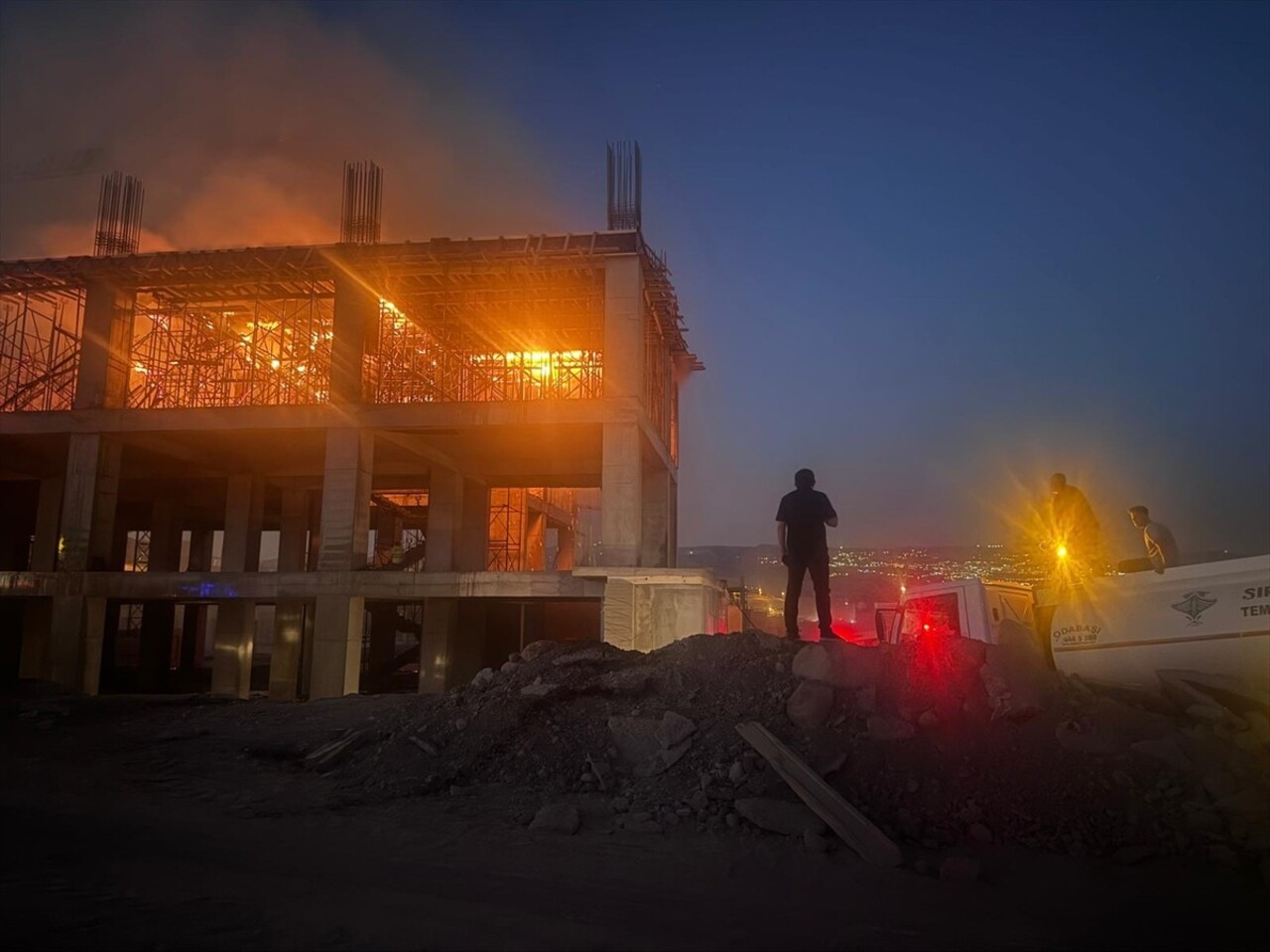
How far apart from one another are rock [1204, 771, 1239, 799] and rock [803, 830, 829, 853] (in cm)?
322

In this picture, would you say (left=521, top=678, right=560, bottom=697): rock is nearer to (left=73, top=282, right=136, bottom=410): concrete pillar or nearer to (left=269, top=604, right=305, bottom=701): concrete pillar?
(left=73, top=282, right=136, bottom=410): concrete pillar

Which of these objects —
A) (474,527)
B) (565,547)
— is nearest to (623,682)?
(474,527)

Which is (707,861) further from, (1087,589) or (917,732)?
(1087,589)

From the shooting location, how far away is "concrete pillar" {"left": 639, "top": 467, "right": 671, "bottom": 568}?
25453mm

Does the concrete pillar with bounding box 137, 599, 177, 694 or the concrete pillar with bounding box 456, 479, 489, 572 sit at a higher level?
the concrete pillar with bounding box 456, 479, 489, 572

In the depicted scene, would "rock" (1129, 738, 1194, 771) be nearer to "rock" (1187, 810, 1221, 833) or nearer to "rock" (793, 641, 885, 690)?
"rock" (1187, 810, 1221, 833)

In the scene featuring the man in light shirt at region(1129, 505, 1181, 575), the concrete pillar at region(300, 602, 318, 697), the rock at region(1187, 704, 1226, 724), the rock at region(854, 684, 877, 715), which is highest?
the man in light shirt at region(1129, 505, 1181, 575)

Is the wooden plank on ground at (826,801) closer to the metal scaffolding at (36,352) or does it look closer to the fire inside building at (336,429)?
the fire inside building at (336,429)

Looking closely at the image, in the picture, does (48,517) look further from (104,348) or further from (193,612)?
(193,612)

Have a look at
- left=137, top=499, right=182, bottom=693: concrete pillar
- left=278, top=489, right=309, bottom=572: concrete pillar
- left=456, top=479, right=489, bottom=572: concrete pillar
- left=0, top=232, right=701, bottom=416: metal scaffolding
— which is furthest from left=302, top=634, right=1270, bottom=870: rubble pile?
left=137, top=499, right=182, bottom=693: concrete pillar

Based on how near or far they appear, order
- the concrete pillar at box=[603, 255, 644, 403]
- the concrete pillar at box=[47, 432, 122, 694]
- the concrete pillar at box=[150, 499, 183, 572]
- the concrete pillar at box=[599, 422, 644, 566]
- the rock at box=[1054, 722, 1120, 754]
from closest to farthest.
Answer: the rock at box=[1054, 722, 1120, 754]
the concrete pillar at box=[599, 422, 644, 566]
the concrete pillar at box=[603, 255, 644, 403]
the concrete pillar at box=[47, 432, 122, 694]
the concrete pillar at box=[150, 499, 183, 572]

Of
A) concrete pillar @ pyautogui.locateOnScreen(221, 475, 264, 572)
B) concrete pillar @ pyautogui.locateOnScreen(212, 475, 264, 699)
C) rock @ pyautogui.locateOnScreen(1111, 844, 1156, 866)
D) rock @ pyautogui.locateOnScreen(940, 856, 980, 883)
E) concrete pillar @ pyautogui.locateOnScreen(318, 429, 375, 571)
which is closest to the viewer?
rock @ pyautogui.locateOnScreen(940, 856, 980, 883)

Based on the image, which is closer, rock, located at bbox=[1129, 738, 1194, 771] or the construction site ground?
the construction site ground

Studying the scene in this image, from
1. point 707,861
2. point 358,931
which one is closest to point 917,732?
point 707,861
